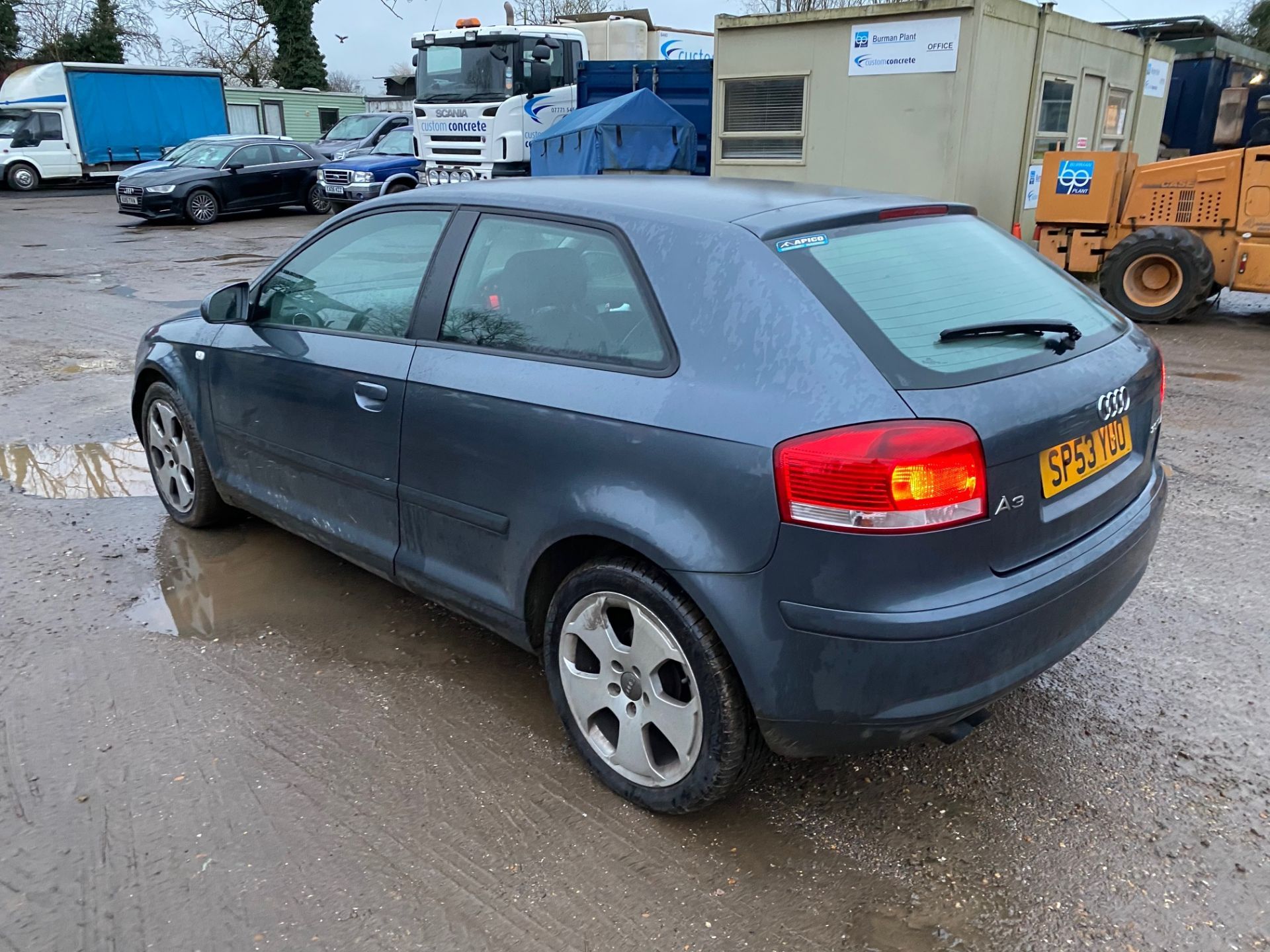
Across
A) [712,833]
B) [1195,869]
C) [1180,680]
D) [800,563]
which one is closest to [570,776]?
[712,833]

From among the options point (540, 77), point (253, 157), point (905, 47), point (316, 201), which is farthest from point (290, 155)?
point (905, 47)

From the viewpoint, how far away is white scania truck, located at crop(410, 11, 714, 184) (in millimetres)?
15055

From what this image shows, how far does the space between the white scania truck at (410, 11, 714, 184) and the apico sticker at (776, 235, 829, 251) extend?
13.2 metres

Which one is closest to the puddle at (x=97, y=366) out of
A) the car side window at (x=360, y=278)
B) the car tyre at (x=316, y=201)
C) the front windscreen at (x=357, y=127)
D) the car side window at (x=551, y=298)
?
the car side window at (x=360, y=278)

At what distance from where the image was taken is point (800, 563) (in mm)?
2232

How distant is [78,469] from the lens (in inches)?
217

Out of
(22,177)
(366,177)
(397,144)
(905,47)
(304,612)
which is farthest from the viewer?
(22,177)

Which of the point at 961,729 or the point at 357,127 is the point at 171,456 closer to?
the point at 961,729

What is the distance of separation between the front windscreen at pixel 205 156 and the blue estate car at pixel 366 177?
2.16 meters

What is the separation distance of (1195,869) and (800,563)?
1329mm

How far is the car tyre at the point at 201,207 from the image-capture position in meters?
19.0

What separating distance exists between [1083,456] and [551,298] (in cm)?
153

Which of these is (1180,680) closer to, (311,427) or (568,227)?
(568,227)

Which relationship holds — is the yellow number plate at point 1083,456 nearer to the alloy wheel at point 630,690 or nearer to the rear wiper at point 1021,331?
the rear wiper at point 1021,331
